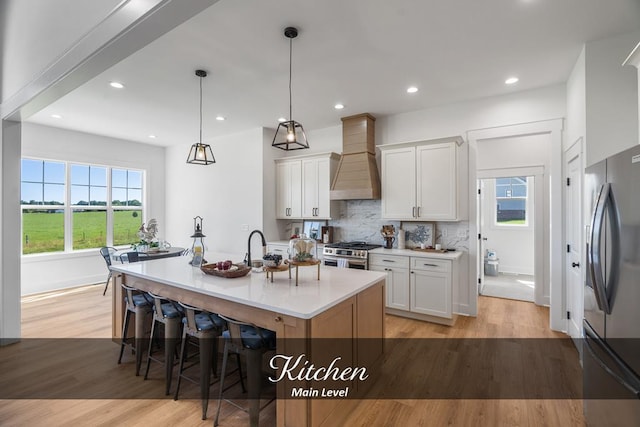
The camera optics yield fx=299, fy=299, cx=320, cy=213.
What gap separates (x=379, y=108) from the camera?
4438 millimetres

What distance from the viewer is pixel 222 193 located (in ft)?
19.8

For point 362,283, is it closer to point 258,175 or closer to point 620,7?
point 620,7

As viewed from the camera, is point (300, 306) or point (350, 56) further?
point (350, 56)

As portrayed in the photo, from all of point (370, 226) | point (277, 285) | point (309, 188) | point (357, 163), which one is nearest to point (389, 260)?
point (370, 226)

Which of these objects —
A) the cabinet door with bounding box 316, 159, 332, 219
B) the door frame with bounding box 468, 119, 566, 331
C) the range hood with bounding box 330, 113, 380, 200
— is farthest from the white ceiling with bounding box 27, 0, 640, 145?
the cabinet door with bounding box 316, 159, 332, 219

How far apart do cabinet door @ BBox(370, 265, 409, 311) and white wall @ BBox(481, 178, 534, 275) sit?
11.0 feet

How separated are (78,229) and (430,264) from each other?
644cm

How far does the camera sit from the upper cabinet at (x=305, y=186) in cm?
504

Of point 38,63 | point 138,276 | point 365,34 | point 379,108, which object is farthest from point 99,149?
point 365,34

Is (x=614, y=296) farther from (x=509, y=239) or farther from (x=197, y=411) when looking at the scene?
(x=509, y=239)

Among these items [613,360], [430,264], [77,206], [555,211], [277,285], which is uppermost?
[77,206]

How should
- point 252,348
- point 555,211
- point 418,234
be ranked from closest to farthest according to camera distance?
point 252,348, point 555,211, point 418,234

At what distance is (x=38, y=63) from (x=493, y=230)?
7.77 m

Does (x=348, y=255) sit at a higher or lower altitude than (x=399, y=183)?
lower
